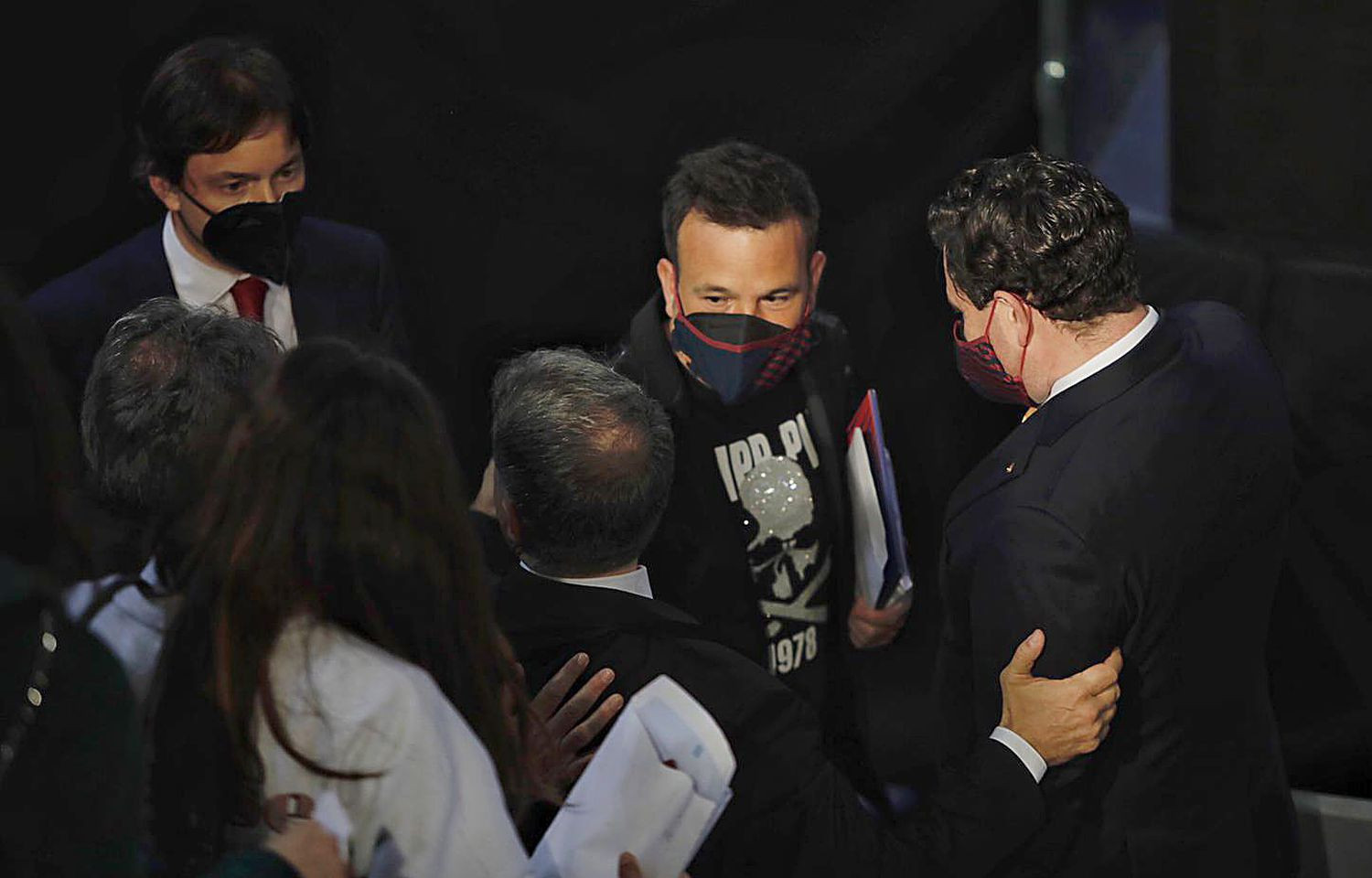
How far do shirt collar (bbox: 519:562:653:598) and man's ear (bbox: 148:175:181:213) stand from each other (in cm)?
104

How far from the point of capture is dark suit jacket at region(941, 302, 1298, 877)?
2160 mm

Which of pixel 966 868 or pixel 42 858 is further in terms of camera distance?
pixel 966 868

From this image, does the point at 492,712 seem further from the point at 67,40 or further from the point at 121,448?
the point at 67,40

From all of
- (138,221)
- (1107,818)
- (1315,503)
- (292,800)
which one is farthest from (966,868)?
(138,221)

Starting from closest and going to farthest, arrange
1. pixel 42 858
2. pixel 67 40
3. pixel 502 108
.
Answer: pixel 42 858 < pixel 67 40 < pixel 502 108

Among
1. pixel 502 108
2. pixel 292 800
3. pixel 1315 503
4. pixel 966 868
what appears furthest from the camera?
pixel 1315 503

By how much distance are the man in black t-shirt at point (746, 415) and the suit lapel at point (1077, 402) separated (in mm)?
498

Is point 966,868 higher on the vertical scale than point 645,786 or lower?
lower

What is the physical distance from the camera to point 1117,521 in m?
2.16

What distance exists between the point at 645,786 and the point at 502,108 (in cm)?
161

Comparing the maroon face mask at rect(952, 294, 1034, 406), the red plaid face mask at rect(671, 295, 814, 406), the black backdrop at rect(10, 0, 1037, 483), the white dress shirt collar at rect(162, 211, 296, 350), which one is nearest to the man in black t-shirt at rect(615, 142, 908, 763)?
the red plaid face mask at rect(671, 295, 814, 406)

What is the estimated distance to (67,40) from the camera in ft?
8.20

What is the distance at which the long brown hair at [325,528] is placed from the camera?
4.99 ft

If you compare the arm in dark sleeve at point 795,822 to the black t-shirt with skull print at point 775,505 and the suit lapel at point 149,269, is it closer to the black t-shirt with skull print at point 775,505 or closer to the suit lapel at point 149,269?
the black t-shirt with skull print at point 775,505
